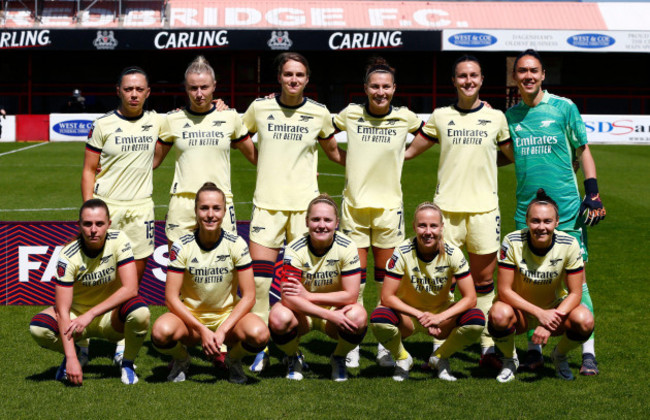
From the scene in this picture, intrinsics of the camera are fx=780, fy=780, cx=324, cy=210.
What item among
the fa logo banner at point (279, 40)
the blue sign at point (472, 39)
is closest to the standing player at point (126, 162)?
the fa logo banner at point (279, 40)

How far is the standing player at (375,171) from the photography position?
5258 millimetres

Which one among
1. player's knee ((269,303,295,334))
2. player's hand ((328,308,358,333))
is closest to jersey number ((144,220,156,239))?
player's knee ((269,303,295,334))

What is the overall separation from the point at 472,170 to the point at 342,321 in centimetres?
134

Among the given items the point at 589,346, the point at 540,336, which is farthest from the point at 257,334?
the point at 589,346

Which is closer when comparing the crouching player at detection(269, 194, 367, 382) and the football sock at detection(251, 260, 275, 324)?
the crouching player at detection(269, 194, 367, 382)

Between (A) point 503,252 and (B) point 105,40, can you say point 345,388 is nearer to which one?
(A) point 503,252

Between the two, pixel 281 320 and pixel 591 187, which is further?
pixel 591 187

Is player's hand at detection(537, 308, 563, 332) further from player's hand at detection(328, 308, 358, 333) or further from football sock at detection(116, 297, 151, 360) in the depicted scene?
football sock at detection(116, 297, 151, 360)

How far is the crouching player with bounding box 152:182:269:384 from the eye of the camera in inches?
186

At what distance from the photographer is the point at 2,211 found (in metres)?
11.4

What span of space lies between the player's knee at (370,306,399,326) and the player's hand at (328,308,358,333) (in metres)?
0.13

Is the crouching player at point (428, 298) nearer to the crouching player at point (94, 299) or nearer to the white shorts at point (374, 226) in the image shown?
the white shorts at point (374, 226)

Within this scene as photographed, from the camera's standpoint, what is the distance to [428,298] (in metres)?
5.06

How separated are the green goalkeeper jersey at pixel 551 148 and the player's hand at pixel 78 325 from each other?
2.92 m
